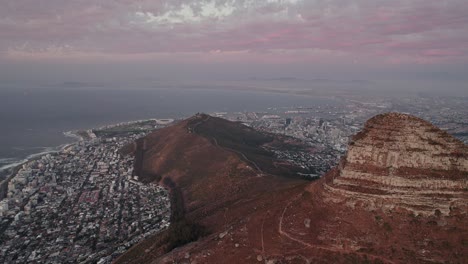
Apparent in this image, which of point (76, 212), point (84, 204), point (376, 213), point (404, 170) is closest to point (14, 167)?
point (84, 204)

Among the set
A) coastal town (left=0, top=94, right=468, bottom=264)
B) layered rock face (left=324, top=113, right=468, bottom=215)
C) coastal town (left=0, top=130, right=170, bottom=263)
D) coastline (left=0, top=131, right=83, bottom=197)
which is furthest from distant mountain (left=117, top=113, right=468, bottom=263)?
coastline (left=0, top=131, right=83, bottom=197)

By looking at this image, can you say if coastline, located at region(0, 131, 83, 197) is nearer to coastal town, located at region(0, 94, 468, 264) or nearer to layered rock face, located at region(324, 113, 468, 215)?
coastal town, located at region(0, 94, 468, 264)

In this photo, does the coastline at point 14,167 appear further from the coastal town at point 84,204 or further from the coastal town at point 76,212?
the coastal town at point 76,212

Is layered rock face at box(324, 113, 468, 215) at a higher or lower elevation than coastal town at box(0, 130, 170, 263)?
higher

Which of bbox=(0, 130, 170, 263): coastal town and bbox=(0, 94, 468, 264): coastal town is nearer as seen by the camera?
bbox=(0, 130, 170, 263): coastal town

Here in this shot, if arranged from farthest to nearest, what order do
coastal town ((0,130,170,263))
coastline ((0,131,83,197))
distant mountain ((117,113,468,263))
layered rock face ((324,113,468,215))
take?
1. coastline ((0,131,83,197))
2. coastal town ((0,130,170,263))
3. layered rock face ((324,113,468,215))
4. distant mountain ((117,113,468,263))

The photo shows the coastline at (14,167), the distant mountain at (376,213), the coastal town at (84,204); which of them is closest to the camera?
the distant mountain at (376,213)

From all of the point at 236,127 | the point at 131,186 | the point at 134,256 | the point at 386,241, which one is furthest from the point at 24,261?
the point at 236,127

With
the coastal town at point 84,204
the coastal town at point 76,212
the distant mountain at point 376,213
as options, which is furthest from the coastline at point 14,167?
the distant mountain at point 376,213
